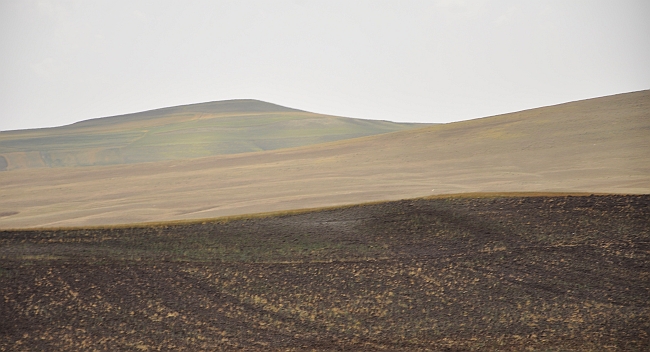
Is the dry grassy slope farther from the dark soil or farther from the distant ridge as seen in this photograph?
the distant ridge

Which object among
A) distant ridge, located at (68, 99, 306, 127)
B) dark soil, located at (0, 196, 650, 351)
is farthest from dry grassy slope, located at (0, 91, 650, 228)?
distant ridge, located at (68, 99, 306, 127)

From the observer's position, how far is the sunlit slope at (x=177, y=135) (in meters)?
44.0

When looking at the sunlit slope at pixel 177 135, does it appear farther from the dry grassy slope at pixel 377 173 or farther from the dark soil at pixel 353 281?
the dark soil at pixel 353 281

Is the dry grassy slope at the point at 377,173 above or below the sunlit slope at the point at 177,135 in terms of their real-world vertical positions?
below

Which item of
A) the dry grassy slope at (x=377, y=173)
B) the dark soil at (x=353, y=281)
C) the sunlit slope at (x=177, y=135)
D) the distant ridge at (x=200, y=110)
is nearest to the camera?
the dark soil at (x=353, y=281)

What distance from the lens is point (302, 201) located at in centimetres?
2184

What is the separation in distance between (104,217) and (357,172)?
10.4m

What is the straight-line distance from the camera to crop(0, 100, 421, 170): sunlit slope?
144 feet

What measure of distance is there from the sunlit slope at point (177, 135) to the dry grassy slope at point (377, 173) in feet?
21.4

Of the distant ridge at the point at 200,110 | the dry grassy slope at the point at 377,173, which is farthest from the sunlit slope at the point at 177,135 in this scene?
the dry grassy slope at the point at 377,173

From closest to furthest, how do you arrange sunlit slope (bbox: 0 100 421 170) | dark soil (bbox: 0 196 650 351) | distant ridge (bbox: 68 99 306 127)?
dark soil (bbox: 0 196 650 351)
sunlit slope (bbox: 0 100 421 170)
distant ridge (bbox: 68 99 306 127)

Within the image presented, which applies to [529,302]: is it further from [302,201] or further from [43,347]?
[302,201]

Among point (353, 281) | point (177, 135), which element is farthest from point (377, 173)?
point (177, 135)

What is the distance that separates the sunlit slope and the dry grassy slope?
653cm
